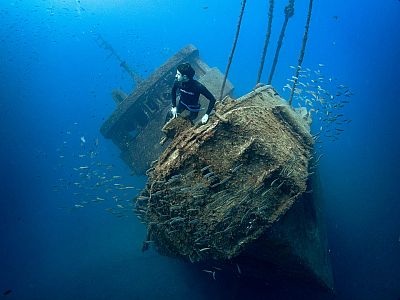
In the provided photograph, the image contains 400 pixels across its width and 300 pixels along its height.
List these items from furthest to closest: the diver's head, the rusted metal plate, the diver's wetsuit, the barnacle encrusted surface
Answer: the rusted metal plate → the diver's wetsuit → the diver's head → the barnacle encrusted surface

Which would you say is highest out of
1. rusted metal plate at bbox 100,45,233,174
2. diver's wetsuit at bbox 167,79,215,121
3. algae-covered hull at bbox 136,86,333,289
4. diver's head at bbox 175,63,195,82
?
rusted metal plate at bbox 100,45,233,174

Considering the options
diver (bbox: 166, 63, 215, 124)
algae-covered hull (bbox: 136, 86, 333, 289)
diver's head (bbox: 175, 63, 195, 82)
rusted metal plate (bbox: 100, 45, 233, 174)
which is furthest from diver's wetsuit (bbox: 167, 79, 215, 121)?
rusted metal plate (bbox: 100, 45, 233, 174)

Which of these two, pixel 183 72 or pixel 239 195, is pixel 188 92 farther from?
pixel 239 195

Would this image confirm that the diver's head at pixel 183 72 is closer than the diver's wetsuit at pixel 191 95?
Yes

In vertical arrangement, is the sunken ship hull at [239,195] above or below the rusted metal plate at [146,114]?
below

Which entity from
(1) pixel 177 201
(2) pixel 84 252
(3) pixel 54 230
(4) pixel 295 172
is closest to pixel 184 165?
(1) pixel 177 201

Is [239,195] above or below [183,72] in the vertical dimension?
below

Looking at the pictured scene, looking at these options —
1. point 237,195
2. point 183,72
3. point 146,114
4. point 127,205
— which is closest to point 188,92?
point 183,72

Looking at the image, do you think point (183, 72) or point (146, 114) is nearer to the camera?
point (183, 72)

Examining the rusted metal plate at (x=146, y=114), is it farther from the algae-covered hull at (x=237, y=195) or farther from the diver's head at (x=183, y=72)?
the algae-covered hull at (x=237, y=195)

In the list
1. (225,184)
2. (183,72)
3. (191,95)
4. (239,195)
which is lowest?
(239,195)

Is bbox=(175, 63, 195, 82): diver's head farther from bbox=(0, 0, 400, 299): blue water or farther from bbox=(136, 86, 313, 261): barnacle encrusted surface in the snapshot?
bbox=(0, 0, 400, 299): blue water

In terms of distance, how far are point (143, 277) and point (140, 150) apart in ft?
16.9

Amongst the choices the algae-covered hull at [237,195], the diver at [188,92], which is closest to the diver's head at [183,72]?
the diver at [188,92]
